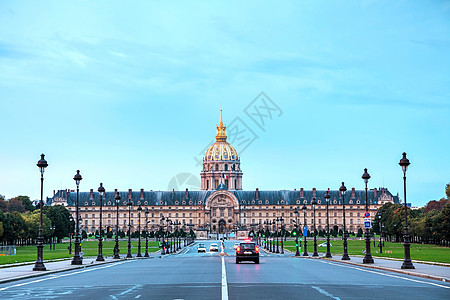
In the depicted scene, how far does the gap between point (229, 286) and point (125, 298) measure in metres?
4.77

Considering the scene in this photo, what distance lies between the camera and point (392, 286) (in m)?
22.7

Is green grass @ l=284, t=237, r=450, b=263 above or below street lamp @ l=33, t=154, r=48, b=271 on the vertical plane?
below

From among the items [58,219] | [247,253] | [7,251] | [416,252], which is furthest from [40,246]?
[58,219]

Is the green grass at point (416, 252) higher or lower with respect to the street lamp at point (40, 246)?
lower

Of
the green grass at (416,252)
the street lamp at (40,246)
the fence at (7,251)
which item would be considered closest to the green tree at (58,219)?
the green grass at (416,252)

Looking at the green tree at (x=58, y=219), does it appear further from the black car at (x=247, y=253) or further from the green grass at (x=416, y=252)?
the black car at (x=247, y=253)

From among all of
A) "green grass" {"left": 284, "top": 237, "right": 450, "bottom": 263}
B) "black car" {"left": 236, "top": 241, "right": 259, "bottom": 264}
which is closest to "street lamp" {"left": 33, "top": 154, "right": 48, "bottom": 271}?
"black car" {"left": 236, "top": 241, "right": 259, "bottom": 264}

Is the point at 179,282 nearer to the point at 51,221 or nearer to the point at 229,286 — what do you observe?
the point at 229,286

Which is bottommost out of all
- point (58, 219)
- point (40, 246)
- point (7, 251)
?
point (7, 251)

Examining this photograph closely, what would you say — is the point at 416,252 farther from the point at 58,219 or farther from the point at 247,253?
the point at 58,219

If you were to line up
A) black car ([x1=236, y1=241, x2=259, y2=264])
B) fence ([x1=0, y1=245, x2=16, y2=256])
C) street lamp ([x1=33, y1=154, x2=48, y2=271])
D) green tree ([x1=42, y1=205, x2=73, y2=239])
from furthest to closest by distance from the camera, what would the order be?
green tree ([x1=42, y1=205, x2=73, y2=239])
fence ([x1=0, y1=245, x2=16, y2=256])
black car ([x1=236, y1=241, x2=259, y2=264])
street lamp ([x1=33, y1=154, x2=48, y2=271])

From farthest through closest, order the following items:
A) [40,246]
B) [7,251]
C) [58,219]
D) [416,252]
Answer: [58,219]
[7,251]
[416,252]
[40,246]

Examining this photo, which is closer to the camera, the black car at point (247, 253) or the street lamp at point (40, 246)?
the street lamp at point (40, 246)

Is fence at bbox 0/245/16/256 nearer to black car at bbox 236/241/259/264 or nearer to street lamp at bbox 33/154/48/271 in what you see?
street lamp at bbox 33/154/48/271
